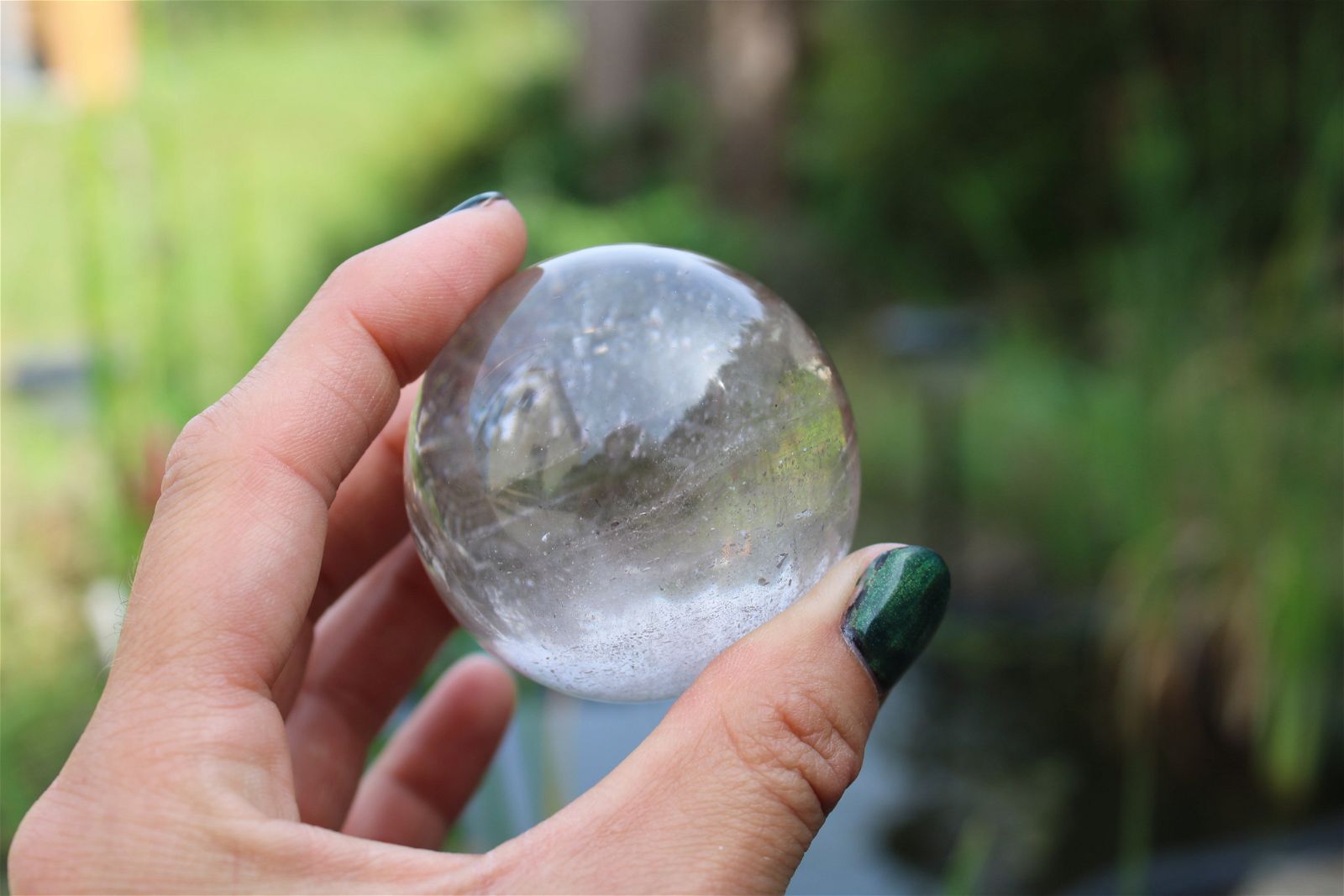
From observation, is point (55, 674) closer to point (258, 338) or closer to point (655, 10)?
point (258, 338)

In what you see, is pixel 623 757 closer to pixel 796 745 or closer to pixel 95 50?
pixel 796 745

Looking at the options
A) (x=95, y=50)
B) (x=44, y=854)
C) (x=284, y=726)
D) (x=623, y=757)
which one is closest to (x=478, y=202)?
(x=284, y=726)

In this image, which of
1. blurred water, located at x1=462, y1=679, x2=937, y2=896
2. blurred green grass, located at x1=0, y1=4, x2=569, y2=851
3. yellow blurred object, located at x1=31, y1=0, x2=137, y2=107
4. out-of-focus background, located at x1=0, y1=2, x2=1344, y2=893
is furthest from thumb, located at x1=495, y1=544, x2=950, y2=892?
yellow blurred object, located at x1=31, y1=0, x2=137, y2=107

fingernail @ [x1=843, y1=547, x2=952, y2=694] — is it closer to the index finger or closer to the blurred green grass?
the index finger

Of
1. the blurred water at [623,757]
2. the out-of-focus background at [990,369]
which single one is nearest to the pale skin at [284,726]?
the out-of-focus background at [990,369]

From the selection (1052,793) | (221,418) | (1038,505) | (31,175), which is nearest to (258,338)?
(221,418)

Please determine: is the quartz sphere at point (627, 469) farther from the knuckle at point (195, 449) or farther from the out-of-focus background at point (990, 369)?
the out-of-focus background at point (990, 369)
